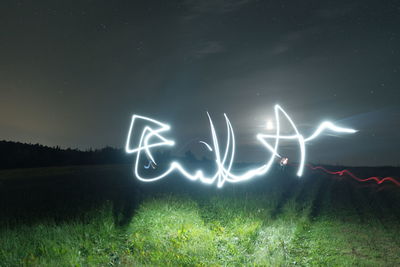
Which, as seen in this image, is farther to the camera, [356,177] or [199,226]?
[356,177]

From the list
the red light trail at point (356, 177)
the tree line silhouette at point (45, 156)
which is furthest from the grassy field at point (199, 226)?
the tree line silhouette at point (45, 156)

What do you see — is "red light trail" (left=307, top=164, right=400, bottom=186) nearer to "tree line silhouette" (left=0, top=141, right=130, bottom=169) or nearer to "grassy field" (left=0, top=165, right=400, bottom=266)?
"grassy field" (left=0, top=165, right=400, bottom=266)

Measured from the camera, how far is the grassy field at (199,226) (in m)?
9.04

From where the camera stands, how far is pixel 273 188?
1750cm

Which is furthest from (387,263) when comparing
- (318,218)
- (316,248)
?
(318,218)

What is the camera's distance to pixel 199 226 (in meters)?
11.4

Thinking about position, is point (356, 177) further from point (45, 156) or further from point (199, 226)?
point (45, 156)

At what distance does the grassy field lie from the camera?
9.04m

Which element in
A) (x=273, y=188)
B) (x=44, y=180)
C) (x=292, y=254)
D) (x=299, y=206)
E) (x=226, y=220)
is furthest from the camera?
(x=44, y=180)

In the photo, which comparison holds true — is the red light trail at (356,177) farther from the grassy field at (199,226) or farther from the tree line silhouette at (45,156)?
the tree line silhouette at (45,156)

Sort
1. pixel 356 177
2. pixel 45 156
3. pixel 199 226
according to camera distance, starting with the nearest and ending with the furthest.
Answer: pixel 199 226 → pixel 356 177 → pixel 45 156

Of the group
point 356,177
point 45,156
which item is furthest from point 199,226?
point 45,156

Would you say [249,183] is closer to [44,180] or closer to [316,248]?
[316,248]

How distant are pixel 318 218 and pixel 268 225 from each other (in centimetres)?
208
